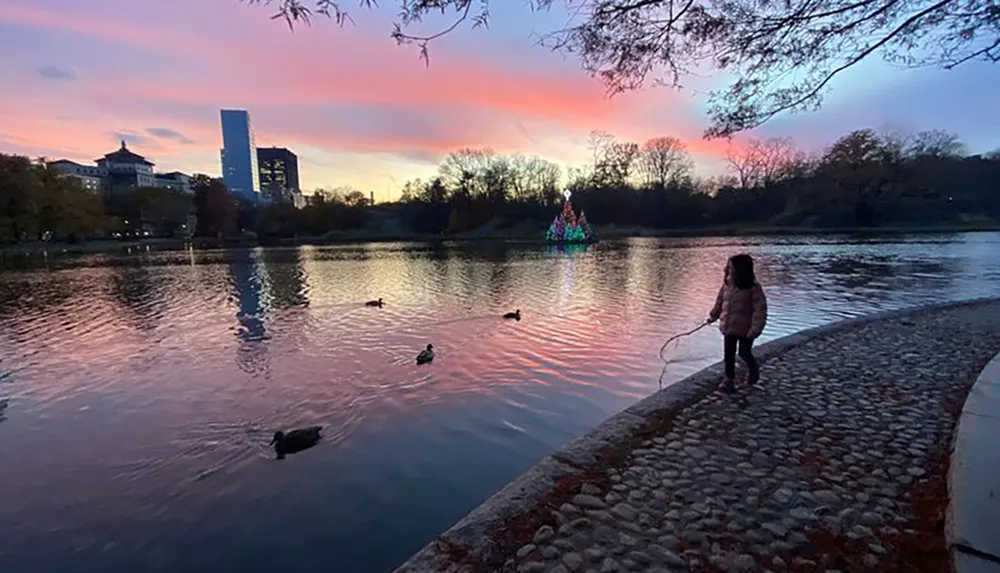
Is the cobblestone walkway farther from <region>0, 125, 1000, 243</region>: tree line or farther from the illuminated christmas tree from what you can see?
<region>0, 125, 1000, 243</region>: tree line

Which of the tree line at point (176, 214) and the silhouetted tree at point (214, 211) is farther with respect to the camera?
the silhouetted tree at point (214, 211)

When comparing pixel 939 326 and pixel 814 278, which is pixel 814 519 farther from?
pixel 814 278

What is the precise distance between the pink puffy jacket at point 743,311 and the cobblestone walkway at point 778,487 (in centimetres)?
66

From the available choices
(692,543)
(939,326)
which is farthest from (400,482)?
(939,326)

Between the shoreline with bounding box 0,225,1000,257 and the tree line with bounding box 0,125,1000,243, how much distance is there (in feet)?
8.12

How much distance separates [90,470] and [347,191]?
3705 inches

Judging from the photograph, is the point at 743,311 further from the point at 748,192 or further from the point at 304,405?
the point at 748,192

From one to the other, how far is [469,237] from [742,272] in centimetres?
6413

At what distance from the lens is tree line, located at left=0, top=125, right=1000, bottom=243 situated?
58406mm

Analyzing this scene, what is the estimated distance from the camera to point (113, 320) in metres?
13.7

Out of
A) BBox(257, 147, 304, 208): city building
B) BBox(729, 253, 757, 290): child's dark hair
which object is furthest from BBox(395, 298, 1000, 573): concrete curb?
BBox(257, 147, 304, 208): city building

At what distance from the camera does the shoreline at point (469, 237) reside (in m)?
52.9

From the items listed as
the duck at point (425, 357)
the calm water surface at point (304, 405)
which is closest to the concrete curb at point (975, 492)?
the calm water surface at point (304, 405)

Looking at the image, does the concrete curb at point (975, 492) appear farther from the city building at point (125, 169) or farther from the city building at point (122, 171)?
the city building at point (125, 169)
